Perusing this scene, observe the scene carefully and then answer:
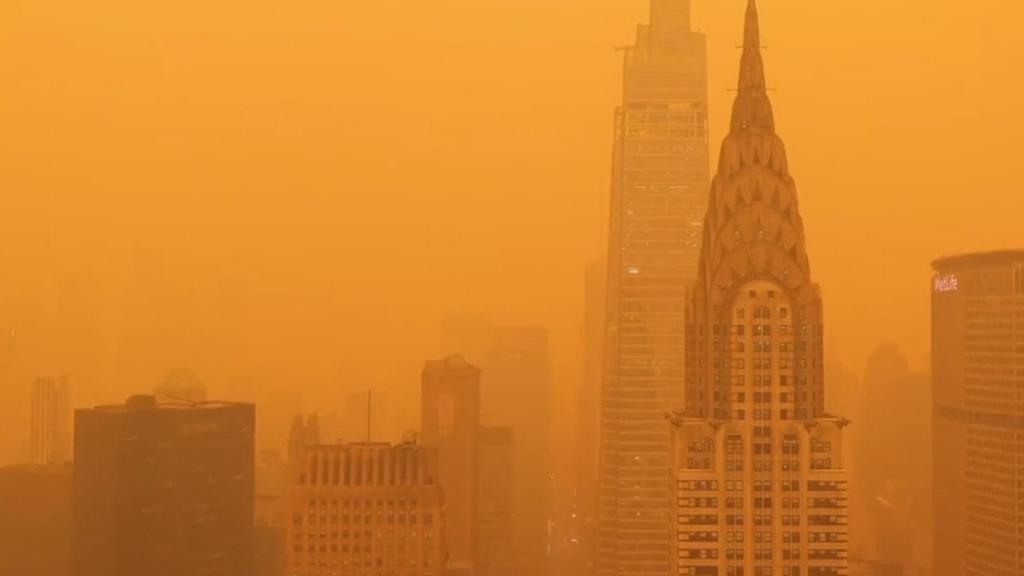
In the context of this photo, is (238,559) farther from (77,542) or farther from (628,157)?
(628,157)

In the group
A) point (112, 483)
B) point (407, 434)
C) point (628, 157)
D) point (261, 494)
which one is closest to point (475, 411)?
point (407, 434)

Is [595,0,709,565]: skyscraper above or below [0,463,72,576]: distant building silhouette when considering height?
above

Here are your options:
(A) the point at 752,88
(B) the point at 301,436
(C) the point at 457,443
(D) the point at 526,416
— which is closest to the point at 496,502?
(C) the point at 457,443

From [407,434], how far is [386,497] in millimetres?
1142

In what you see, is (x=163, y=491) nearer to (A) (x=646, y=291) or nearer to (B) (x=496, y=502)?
(B) (x=496, y=502)

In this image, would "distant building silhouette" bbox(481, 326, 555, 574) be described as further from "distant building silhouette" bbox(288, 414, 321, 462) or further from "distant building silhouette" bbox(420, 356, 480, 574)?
"distant building silhouette" bbox(288, 414, 321, 462)

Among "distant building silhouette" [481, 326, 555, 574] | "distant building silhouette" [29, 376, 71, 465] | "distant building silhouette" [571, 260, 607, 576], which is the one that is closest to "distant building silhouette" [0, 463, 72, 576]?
"distant building silhouette" [29, 376, 71, 465]

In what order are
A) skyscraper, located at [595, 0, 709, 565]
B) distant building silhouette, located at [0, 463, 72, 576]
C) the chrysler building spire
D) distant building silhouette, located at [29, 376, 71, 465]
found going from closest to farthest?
1. the chrysler building spire
2. distant building silhouette, located at [29, 376, 71, 465]
3. distant building silhouette, located at [0, 463, 72, 576]
4. skyscraper, located at [595, 0, 709, 565]

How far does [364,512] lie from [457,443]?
2720 millimetres

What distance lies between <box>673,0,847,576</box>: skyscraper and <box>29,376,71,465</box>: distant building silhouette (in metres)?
9.62

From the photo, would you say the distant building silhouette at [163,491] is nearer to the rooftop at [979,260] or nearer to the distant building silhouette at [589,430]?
the distant building silhouette at [589,430]

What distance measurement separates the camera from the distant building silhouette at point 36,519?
21609 mm

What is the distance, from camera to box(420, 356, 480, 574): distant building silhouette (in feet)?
76.3

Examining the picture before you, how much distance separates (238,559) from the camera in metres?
24.4
